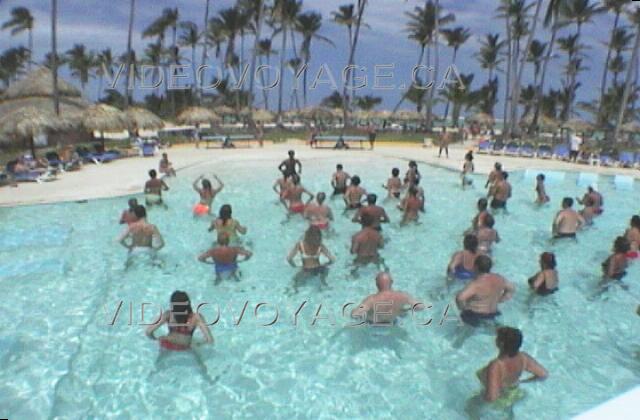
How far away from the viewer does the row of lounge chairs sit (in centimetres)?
2194

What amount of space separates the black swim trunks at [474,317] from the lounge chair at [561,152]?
66.7 feet

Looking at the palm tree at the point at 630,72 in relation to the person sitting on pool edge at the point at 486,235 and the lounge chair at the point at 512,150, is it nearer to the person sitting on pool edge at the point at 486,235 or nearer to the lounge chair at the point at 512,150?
the lounge chair at the point at 512,150

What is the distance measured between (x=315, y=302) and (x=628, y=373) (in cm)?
418

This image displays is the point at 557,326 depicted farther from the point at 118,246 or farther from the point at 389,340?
the point at 118,246

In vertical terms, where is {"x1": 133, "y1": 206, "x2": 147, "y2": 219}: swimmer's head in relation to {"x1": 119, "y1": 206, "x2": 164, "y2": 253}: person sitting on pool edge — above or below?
above

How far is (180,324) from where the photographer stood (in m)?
5.67

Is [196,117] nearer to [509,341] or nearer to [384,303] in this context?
[384,303]

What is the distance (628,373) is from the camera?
5789mm

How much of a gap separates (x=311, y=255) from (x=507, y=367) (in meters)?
3.91

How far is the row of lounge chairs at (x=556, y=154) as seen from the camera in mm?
21938

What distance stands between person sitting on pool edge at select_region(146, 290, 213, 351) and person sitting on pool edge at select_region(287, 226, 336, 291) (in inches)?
89.6

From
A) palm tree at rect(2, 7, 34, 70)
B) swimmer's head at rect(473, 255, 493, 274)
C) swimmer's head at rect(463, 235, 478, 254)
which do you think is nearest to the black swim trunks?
swimmer's head at rect(473, 255, 493, 274)

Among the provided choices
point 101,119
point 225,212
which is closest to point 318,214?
point 225,212

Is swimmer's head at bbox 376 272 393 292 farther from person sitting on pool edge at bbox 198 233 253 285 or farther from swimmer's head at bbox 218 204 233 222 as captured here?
swimmer's head at bbox 218 204 233 222
